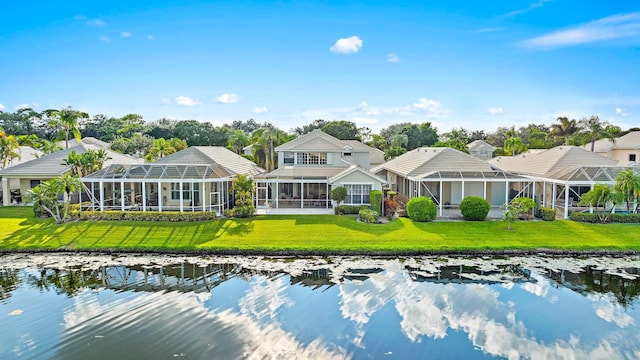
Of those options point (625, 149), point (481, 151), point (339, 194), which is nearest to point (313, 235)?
point (339, 194)

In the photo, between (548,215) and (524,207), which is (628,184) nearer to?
(548,215)

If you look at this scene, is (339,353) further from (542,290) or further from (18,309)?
(18,309)

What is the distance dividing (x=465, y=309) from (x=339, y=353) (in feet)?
17.0

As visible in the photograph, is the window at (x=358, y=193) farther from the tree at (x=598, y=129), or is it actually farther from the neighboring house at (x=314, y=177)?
the tree at (x=598, y=129)

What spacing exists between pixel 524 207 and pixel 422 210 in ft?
18.9

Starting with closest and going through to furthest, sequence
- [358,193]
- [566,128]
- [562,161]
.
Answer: [358,193], [562,161], [566,128]

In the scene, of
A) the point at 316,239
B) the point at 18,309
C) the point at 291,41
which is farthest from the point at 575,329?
the point at 291,41

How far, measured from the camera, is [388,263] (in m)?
19.1

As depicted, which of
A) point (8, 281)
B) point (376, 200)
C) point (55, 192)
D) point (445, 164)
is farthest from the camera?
point (445, 164)

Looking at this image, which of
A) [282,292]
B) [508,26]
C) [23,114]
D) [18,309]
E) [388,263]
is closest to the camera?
[18,309]

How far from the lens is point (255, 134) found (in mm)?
42281

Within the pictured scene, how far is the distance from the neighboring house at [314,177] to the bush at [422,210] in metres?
3.41

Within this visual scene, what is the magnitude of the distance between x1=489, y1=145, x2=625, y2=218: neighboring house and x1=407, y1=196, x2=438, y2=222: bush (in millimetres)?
7472

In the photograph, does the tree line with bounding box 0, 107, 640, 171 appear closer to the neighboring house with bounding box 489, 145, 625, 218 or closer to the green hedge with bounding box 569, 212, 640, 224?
the neighboring house with bounding box 489, 145, 625, 218
